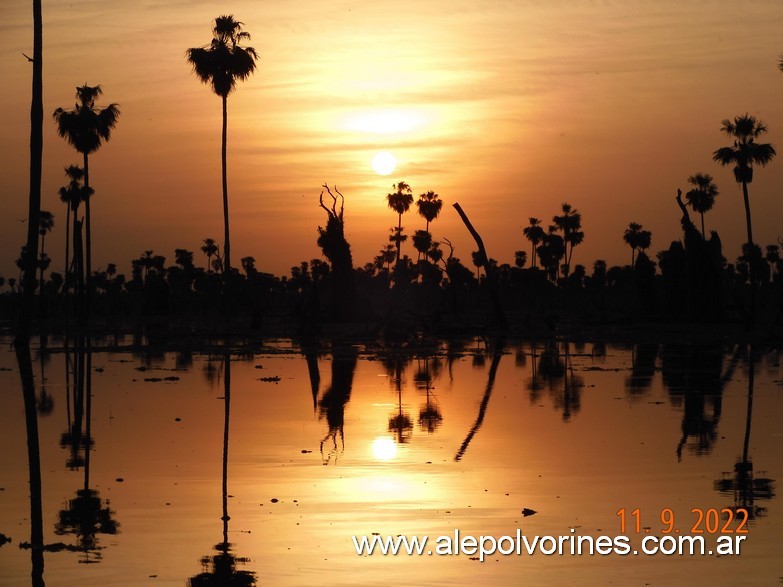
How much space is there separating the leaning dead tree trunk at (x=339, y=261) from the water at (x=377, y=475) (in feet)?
121

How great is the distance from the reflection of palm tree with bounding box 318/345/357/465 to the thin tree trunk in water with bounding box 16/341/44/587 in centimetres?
346

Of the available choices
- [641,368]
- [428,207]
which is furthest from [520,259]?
[641,368]

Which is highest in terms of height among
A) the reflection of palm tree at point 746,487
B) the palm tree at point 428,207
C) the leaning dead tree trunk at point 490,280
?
the palm tree at point 428,207

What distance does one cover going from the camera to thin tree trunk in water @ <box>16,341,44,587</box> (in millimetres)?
8578

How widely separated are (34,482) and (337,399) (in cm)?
978

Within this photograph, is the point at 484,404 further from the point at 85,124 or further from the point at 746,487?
the point at 85,124

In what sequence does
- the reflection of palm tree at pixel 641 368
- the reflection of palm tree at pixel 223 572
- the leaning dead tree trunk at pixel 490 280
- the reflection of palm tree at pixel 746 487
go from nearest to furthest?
the reflection of palm tree at pixel 223 572, the reflection of palm tree at pixel 746 487, the reflection of palm tree at pixel 641 368, the leaning dead tree trunk at pixel 490 280

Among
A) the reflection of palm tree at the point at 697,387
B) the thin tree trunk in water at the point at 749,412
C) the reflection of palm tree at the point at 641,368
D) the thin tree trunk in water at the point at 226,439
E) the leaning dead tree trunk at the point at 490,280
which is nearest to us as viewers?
the thin tree trunk in water at the point at 226,439

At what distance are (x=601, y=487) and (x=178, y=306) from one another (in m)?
121

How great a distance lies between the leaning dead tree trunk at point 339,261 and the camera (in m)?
62.7

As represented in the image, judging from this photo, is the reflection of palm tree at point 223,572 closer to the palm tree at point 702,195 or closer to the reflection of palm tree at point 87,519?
the reflection of palm tree at point 87,519

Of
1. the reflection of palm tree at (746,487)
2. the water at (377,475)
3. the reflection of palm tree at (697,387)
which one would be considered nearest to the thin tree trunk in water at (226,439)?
the water at (377,475)

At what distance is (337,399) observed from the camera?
70.8 feet

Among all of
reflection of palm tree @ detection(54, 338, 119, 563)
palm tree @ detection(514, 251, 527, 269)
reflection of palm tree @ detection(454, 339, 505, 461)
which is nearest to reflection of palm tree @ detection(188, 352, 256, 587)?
reflection of palm tree @ detection(54, 338, 119, 563)
